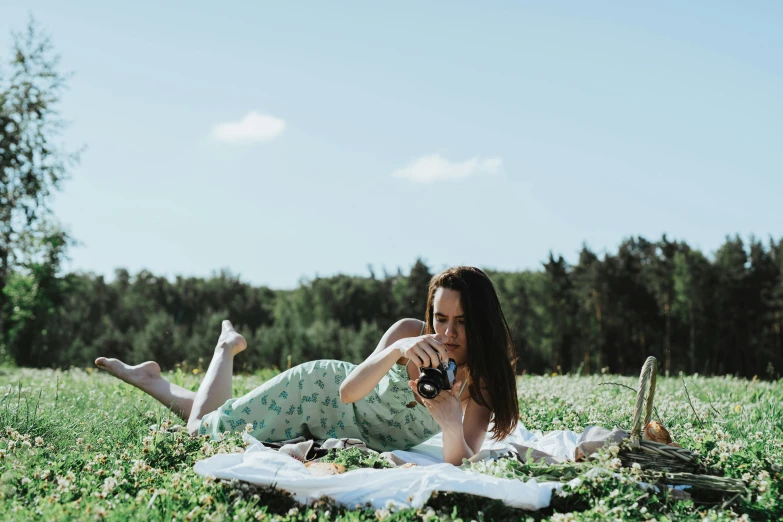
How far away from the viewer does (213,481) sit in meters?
3.70

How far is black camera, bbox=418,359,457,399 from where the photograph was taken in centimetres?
410

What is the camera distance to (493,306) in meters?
4.72

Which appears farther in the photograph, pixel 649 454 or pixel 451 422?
pixel 451 422

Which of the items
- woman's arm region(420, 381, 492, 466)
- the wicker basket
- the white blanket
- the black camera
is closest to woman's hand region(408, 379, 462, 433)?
woman's arm region(420, 381, 492, 466)

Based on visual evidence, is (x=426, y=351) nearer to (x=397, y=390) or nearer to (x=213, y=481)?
(x=213, y=481)

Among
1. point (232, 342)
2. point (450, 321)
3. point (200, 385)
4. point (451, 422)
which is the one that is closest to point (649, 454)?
point (451, 422)

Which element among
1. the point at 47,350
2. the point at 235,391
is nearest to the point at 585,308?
the point at 47,350

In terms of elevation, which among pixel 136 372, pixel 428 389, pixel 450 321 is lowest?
pixel 136 372

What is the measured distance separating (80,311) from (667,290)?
39.3m

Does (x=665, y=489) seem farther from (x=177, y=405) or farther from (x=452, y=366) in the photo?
(x=177, y=405)

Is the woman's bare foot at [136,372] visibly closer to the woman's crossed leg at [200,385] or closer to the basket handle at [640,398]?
the woman's crossed leg at [200,385]

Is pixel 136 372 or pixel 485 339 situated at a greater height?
pixel 485 339

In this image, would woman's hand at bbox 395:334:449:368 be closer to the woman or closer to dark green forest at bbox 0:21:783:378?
the woman

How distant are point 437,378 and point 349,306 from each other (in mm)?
51770
